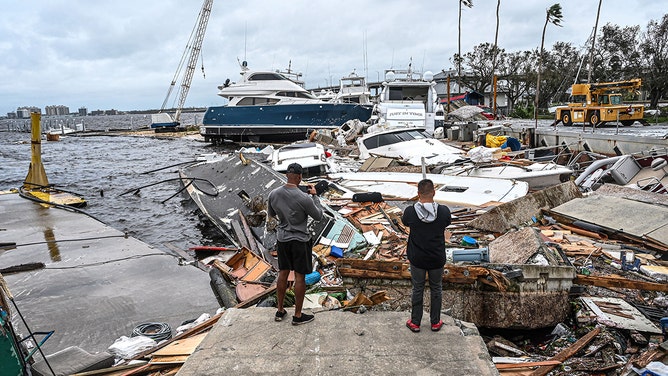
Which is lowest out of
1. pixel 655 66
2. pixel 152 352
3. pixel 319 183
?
pixel 152 352

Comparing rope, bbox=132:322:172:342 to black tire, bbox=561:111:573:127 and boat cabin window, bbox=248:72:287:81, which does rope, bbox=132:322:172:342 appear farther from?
boat cabin window, bbox=248:72:287:81

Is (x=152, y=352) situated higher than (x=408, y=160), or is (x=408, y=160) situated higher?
(x=408, y=160)

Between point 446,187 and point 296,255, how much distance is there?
720cm

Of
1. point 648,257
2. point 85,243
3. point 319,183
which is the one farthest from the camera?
point 319,183

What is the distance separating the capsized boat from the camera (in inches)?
1283

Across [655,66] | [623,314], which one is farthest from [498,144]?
[655,66]

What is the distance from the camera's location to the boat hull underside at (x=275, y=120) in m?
32.6

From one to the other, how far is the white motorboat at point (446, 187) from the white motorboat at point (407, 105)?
8733 millimetres

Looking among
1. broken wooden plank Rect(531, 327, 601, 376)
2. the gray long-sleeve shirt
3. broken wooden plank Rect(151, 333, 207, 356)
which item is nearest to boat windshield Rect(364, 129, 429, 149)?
broken wooden plank Rect(531, 327, 601, 376)

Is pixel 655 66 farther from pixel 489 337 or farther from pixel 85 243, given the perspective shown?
pixel 85 243

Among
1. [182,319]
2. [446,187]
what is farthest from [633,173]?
[182,319]

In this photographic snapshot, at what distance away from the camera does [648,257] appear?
258 inches

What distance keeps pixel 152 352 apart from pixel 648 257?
23.0 ft

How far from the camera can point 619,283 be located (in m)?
5.04
